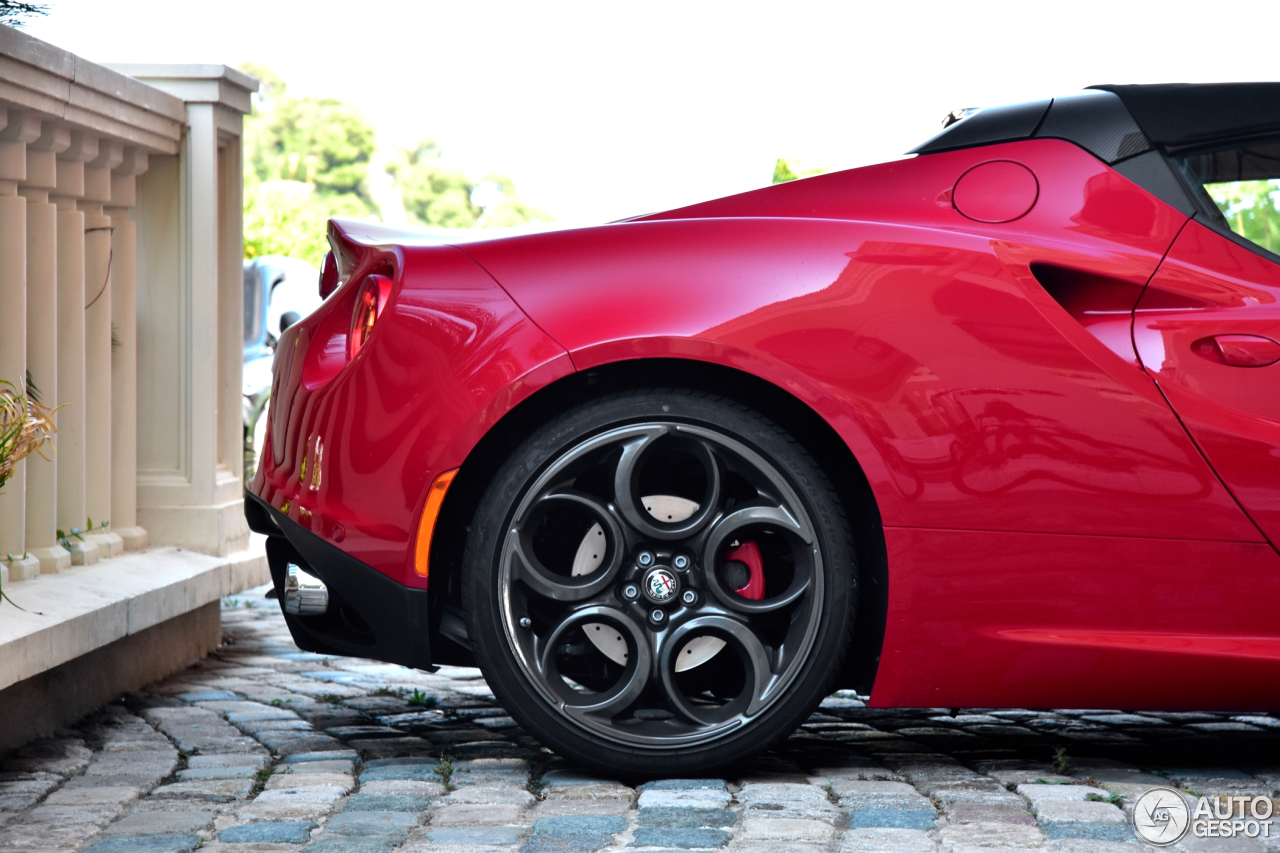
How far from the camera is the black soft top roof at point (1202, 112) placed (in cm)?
269

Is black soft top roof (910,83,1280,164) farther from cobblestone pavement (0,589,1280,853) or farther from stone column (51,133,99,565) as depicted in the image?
stone column (51,133,99,565)

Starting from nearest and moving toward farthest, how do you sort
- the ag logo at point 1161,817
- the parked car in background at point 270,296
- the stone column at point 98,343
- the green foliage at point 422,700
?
the ag logo at point 1161,817
the green foliage at point 422,700
the stone column at point 98,343
the parked car in background at point 270,296

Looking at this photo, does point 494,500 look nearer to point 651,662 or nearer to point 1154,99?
point 651,662

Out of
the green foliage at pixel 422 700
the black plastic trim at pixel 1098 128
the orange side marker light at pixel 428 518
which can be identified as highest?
the black plastic trim at pixel 1098 128

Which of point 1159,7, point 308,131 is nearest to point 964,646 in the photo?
point 1159,7

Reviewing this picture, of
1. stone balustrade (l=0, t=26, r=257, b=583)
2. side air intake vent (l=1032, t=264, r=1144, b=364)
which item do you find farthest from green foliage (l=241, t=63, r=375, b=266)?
side air intake vent (l=1032, t=264, r=1144, b=364)

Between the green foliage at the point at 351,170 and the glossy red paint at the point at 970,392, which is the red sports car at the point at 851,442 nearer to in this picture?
the glossy red paint at the point at 970,392

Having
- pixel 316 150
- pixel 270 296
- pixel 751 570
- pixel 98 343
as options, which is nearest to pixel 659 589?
pixel 751 570

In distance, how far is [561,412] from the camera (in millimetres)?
2625

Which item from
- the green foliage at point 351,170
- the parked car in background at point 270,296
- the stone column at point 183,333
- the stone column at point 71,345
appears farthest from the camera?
the green foliage at point 351,170

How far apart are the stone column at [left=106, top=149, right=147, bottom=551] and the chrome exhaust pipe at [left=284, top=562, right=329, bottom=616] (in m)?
1.57

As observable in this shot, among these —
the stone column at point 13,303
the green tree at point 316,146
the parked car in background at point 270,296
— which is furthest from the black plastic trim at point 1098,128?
the green tree at point 316,146

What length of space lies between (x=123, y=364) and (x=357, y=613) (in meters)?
1.86

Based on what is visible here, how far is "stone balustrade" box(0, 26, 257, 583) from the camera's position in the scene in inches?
134
